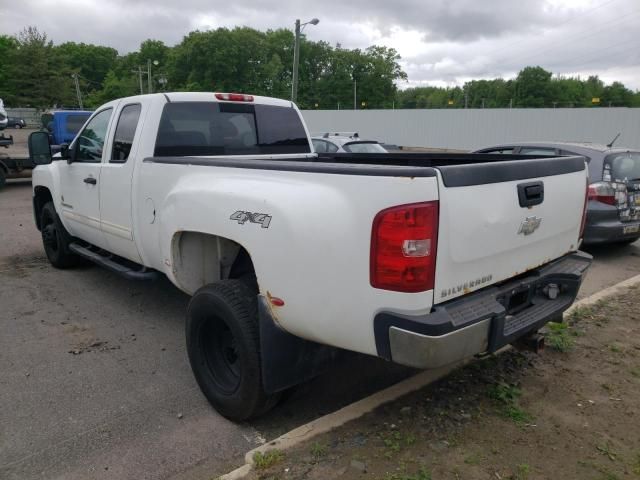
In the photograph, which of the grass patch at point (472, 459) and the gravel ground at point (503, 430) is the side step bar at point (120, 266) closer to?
the gravel ground at point (503, 430)

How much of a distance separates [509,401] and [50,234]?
5603 mm

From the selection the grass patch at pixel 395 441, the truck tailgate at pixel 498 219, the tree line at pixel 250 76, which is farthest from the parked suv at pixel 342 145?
the tree line at pixel 250 76

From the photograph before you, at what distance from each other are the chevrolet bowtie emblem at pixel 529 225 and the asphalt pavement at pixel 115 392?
1.26m

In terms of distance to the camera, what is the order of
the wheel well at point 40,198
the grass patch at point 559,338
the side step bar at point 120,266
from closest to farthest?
the grass patch at point 559,338 → the side step bar at point 120,266 → the wheel well at point 40,198

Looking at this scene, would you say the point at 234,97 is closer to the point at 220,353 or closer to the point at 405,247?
the point at 220,353

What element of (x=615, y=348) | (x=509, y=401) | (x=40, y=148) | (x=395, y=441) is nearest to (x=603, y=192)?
(x=615, y=348)

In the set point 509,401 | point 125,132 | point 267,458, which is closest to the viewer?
point 267,458

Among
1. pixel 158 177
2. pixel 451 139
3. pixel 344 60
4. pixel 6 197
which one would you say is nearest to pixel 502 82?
pixel 344 60

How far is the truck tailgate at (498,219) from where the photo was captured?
2414 millimetres

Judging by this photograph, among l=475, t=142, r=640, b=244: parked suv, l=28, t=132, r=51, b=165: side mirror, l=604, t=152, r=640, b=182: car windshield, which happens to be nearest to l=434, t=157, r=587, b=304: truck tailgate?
l=475, t=142, r=640, b=244: parked suv

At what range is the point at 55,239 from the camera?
6.37m

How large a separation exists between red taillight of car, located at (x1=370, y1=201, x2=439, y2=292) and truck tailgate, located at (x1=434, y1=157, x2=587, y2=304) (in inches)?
2.2

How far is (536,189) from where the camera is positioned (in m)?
2.86

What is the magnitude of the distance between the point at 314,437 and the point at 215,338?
907 millimetres
